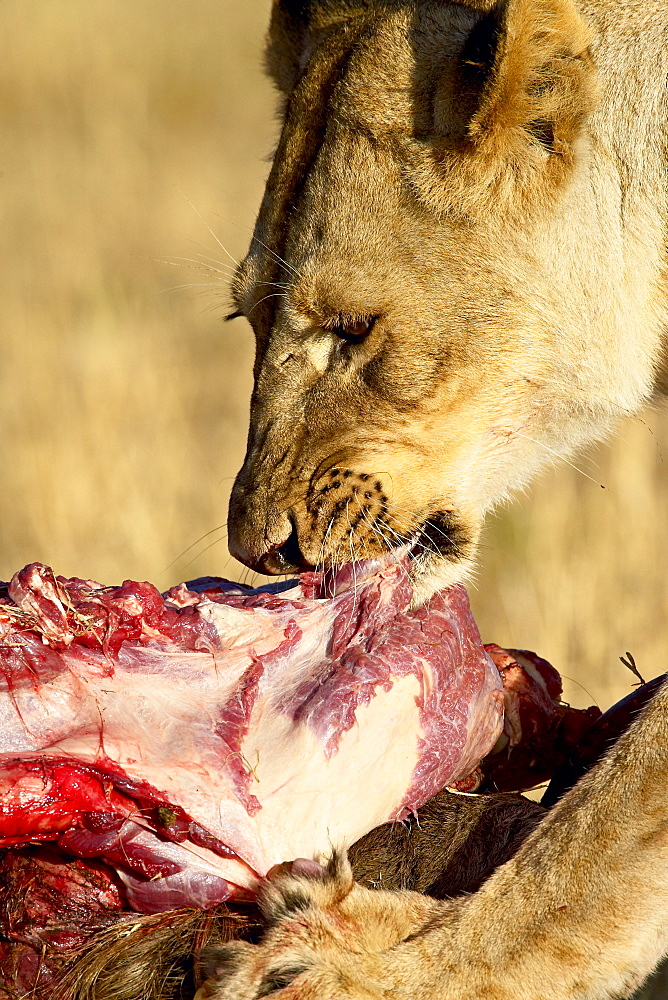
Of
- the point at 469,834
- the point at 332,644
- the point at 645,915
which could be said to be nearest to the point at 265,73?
the point at 332,644

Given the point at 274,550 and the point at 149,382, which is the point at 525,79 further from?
the point at 149,382

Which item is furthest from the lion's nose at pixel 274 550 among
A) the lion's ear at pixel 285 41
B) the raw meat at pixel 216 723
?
the lion's ear at pixel 285 41

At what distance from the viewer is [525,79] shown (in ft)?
8.46

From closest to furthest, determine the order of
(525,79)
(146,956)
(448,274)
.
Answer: (146,956) → (525,79) → (448,274)

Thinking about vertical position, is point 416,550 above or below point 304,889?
above

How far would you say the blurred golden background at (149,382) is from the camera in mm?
5504

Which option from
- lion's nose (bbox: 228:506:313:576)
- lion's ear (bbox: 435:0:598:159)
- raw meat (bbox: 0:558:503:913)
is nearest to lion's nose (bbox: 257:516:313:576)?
lion's nose (bbox: 228:506:313:576)

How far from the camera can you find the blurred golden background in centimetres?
550

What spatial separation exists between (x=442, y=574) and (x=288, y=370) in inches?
22.6

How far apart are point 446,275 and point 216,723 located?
3.56ft

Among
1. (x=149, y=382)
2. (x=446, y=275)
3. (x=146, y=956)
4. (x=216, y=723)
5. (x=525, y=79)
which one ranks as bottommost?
(x=149, y=382)

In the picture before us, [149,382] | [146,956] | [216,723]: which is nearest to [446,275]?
[216,723]

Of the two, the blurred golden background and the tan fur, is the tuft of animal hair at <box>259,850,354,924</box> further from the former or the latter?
the blurred golden background

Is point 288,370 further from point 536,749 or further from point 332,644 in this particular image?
point 536,749
